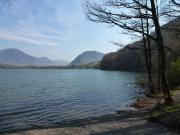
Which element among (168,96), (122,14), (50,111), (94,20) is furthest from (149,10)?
(50,111)

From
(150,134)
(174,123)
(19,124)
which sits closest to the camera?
(150,134)

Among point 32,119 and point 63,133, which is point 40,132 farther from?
point 32,119

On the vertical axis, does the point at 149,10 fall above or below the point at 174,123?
above

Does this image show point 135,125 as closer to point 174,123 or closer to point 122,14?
point 174,123

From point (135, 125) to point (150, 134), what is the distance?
9.91 ft

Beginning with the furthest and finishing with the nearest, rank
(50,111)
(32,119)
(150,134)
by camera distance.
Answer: (50,111), (32,119), (150,134)

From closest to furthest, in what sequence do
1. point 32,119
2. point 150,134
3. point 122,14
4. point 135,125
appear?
point 150,134
point 135,125
point 122,14
point 32,119

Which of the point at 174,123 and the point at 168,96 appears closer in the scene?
the point at 174,123

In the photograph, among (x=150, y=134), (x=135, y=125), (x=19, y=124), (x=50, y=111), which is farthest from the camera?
(x=50, y=111)

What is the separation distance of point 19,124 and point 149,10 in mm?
14007

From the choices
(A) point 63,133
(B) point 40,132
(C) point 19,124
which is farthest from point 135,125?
(C) point 19,124

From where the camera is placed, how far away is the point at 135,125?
19.1 meters

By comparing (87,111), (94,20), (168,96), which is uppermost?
(94,20)

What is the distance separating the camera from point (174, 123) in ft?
57.2
